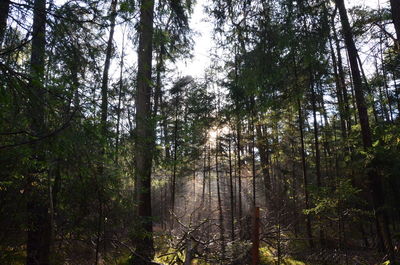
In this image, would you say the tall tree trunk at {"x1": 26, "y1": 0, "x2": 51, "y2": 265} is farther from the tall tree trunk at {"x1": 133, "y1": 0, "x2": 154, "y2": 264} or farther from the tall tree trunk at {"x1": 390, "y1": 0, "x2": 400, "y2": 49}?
the tall tree trunk at {"x1": 390, "y1": 0, "x2": 400, "y2": 49}

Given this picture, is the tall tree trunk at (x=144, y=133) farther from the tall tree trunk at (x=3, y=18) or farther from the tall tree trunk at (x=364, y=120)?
the tall tree trunk at (x=364, y=120)

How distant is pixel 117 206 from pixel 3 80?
2.29 meters

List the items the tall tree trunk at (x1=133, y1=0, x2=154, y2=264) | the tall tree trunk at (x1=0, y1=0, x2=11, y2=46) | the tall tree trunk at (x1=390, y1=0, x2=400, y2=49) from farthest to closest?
the tall tree trunk at (x1=390, y1=0, x2=400, y2=49) < the tall tree trunk at (x1=133, y1=0, x2=154, y2=264) < the tall tree trunk at (x1=0, y1=0, x2=11, y2=46)

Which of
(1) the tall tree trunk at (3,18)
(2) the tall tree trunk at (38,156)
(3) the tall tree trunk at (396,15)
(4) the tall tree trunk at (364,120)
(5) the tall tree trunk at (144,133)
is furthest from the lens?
(4) the tall tree trunk at (364,120)

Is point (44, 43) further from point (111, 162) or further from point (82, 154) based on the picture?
point (111, 162)

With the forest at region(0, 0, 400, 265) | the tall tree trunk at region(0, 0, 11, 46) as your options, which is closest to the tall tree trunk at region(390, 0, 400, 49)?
the forest at region(0, 0, 400, 265)


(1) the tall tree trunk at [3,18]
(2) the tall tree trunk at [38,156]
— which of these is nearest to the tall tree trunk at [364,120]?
(2) the tall tree trunk at [38,156]

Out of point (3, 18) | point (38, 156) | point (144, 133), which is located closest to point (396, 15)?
point (144, 133)

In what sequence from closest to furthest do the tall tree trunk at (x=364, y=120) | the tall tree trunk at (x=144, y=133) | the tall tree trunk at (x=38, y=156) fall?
the tall tree trunk at (x=38, y=156) → the tall tree trunk at (x=144, y=133) → the tall tree trunk at (x=364, y=120)

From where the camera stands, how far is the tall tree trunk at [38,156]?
7.52 feet

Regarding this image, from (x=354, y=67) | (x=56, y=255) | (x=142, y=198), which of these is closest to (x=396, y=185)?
(x=354, y=67)

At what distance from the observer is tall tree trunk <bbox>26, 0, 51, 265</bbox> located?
2.29 meters

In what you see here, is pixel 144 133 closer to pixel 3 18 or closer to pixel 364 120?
pixel 3 18

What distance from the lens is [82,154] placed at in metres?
2.65
